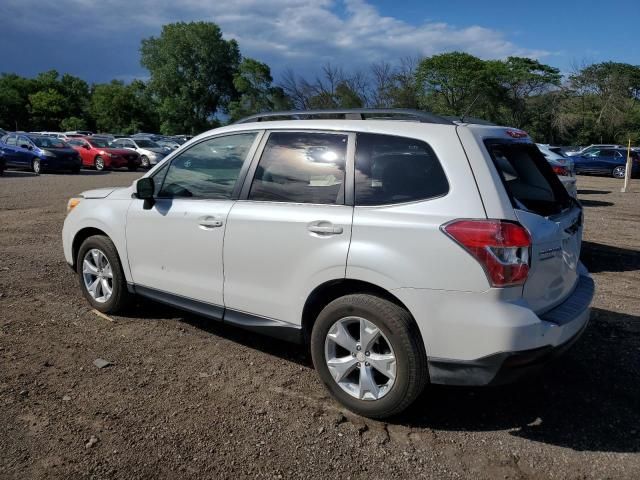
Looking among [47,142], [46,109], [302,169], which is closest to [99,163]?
[47,142]

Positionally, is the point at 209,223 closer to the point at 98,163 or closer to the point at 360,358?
the point at 360,358

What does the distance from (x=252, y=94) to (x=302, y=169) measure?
5546 centimetres

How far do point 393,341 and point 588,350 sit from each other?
2.24 m

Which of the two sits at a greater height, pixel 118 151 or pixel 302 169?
pixel 302 169

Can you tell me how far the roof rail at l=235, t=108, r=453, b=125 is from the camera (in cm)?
354

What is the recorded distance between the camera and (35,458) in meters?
3.01

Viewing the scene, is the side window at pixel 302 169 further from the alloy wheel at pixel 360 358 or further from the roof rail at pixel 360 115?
the alloy wheel at pixel 360 358

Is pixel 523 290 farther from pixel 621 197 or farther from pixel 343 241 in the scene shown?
pixel 621 197

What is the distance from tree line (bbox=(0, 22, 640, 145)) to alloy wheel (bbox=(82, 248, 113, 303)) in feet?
57.2

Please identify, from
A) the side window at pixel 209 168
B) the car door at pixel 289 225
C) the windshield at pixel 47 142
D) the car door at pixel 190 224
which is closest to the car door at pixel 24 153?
the windshield at pixel 47 142

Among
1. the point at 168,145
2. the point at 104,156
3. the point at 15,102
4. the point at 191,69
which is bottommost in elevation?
the point at 104,156

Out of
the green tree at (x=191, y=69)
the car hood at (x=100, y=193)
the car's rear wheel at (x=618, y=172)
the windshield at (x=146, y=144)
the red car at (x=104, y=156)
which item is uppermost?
the green tree at (x=191, y=69)

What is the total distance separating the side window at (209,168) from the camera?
13.7ft

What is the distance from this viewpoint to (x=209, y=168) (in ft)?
14.4
